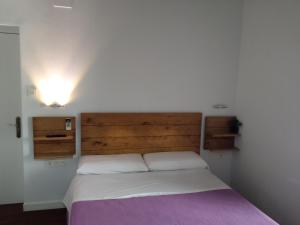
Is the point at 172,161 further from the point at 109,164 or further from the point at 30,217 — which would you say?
the point at 30,217

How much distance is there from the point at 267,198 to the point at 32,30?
309 cm

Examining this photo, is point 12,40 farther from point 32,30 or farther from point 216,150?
point 216,150

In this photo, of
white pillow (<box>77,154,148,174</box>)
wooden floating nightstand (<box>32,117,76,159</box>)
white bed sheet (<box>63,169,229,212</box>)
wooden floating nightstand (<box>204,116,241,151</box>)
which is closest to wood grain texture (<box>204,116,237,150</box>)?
wooden floating nightstand (<box>204,116,241,151</box>)

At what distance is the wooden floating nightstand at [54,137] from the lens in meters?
2.77

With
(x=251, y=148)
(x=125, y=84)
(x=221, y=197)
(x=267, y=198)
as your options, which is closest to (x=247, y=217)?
(x=221, y=197)

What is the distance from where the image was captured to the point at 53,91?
9.14ft

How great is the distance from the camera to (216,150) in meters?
3.30

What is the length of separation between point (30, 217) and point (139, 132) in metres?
1.52

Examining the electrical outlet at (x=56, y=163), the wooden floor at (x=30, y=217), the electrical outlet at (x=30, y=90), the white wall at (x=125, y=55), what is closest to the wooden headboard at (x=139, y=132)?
the white wall at (x=125, y=55)

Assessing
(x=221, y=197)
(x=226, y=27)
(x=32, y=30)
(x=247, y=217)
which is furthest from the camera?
(x=226, y=27)

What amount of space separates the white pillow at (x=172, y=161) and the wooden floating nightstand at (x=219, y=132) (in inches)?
14.4

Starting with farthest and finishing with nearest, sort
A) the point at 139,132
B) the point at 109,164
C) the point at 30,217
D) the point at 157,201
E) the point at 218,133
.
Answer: the point at 218,133, the point at 139,132, the point at 30,217, the point at 109,164, the point at 157,201

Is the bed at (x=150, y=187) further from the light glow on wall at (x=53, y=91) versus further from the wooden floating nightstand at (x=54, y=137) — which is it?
the light glow on wall at (x=53, y=91)

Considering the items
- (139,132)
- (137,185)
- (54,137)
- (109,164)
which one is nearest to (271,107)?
(139,132)
